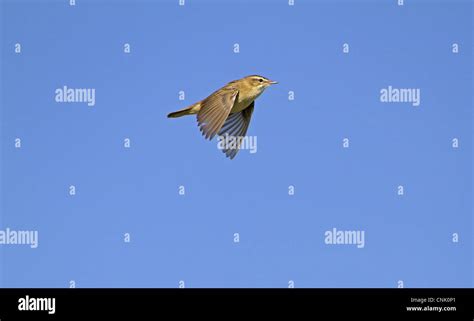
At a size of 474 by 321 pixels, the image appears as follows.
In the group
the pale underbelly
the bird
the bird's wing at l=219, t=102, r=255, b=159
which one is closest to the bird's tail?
the bird

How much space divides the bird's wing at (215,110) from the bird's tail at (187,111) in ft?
0.43

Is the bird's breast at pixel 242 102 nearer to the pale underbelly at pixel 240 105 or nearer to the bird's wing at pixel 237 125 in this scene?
the pale underbelly at pixel 240 105

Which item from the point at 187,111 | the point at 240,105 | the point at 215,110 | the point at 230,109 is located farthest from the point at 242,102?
the point at 187,111

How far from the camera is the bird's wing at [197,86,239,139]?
8039 mm

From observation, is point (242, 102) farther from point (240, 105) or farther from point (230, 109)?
point (230, 109)

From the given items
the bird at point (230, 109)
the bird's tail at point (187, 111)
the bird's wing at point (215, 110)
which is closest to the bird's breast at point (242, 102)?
the bird at point (230, 109)

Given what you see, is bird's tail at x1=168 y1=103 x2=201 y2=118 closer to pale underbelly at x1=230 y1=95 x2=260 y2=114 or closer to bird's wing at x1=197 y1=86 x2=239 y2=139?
bird's wing at x1=197 y1=86 x2=239 y2=139

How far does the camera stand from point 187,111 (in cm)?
927

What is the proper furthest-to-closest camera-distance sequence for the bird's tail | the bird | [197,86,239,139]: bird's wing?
the bird's tail
the bird
[197,86,239,139]: bird's wing

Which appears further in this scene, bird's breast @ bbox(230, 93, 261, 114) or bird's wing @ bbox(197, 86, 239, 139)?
bird's breast @ bbox(230, 93, 261, 114)

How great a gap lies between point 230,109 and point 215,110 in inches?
7.3

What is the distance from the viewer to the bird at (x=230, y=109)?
823 cm
